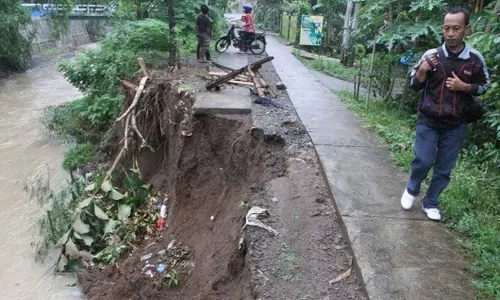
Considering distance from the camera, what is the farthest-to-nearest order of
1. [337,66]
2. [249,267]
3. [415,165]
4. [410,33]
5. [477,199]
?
[337,66] → [410,33] → [477,199] → [415,165] → [249,267]

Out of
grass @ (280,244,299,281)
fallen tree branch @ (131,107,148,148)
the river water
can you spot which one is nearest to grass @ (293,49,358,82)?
fallen tree branch @ (131,107,148,148)

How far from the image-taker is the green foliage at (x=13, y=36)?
18241 mm

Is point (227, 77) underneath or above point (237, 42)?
above

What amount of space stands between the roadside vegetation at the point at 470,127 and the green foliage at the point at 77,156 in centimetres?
557

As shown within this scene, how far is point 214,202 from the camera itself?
5.55 meters

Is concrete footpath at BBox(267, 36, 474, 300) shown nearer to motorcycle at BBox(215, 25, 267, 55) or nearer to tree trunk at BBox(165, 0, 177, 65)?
tree trunk at BBox(165, 0, 177, 65)

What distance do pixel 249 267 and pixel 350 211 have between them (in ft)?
3.38

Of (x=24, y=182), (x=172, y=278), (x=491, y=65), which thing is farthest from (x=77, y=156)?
(x=491, y=65)

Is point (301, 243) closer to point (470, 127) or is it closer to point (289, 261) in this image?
point (289, 261)

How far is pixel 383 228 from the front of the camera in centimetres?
353

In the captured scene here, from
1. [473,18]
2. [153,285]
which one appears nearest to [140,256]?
[153,285]

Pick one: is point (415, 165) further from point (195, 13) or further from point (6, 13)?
point (6, 13)

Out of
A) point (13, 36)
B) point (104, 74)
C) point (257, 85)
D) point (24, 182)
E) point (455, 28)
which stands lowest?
point (24, 182)

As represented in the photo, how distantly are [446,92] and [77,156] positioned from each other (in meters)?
8.11
